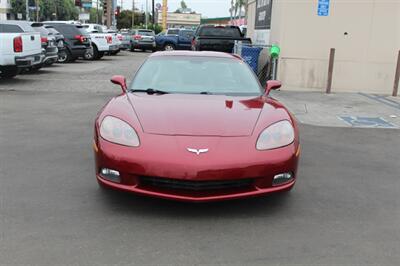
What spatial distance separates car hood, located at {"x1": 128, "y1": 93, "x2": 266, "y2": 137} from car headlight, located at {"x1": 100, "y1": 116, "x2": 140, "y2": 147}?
134 mm

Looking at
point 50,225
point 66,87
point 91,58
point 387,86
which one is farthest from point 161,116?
point 91,58

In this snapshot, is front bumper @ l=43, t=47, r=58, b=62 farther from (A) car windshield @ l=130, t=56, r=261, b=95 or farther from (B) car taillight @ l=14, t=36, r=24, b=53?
(A) car windshield @ l=130, t=56, r=261, b=95

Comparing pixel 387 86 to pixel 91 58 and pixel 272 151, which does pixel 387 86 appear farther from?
pixel 91 58

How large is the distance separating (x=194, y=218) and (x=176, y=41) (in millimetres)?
27831

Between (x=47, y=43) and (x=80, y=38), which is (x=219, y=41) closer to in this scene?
(x=47, y=43)

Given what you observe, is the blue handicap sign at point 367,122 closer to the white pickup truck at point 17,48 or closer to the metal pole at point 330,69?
the metal pole at point 330,69

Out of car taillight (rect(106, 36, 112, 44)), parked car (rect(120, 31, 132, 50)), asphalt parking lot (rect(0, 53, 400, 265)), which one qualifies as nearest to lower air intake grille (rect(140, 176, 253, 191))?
asphalt parking lot (rect(0, 53, 400, 265))

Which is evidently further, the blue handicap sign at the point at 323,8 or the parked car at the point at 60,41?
the parked car at the point at 60,41

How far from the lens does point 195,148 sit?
157 inches

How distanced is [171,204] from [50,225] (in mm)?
1065

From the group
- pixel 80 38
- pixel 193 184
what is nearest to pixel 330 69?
pixel 193 184

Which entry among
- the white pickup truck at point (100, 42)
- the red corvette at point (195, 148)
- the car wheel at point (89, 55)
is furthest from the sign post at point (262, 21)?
the red corvette at point (195, 148)

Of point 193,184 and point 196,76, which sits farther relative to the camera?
point 196,76

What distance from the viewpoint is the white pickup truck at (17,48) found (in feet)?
40.2
